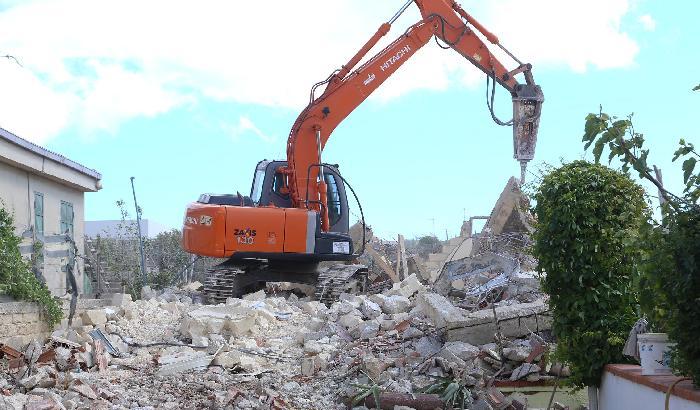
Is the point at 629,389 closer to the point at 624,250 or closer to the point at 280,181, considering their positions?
the point at 624,250

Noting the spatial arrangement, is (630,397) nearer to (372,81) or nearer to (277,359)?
(277,359)

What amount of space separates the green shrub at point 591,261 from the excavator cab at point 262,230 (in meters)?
8.71

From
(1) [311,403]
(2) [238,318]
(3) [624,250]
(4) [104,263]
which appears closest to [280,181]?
(2) [238,318]

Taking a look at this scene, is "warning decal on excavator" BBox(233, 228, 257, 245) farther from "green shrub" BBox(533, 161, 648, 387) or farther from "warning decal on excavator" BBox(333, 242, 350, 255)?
"green shrub" BBox(533, 161, 648, 387)

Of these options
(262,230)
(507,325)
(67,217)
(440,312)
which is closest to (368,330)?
(440,312)

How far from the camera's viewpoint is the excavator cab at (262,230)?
1574 cm

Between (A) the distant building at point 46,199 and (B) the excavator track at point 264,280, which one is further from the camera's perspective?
(B) the excavator track at point 264,280

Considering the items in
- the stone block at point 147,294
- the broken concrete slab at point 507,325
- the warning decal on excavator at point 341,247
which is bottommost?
the broken concrete slab at point 507,325

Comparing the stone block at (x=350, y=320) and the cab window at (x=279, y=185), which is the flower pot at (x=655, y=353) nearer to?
the stone block at (x=350, y=320)

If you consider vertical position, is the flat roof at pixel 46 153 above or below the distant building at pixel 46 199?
above

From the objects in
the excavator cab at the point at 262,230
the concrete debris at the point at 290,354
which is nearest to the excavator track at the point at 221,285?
the excavator cab at the point at 262,230

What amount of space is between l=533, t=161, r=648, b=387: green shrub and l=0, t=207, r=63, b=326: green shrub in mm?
6698

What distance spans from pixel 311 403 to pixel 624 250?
358 cm

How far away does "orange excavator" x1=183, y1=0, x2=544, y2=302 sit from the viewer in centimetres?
1606
